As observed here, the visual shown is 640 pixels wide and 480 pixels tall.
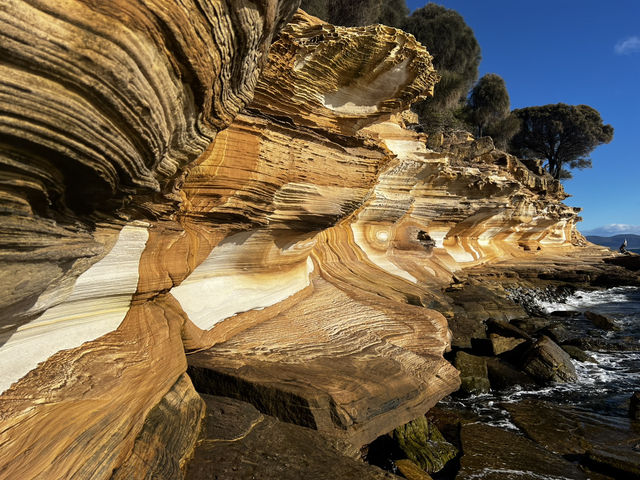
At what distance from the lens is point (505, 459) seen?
12.6 feet

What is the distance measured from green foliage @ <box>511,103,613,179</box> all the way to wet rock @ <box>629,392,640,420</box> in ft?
108

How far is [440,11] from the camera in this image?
25.2 m

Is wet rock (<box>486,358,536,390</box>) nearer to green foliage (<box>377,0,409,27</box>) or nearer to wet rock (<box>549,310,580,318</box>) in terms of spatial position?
wet rock (<box>549,310,580,318</box>)

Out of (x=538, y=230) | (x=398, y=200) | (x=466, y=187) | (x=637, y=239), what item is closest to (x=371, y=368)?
(x=398, y=200)

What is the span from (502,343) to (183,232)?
6058 mm

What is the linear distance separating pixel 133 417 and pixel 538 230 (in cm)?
2182

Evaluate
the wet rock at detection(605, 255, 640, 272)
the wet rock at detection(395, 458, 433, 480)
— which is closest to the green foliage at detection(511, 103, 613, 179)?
the wet rock at detection(605, 255, 640, 272)

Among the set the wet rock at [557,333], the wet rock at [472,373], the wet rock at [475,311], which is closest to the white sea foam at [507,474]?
the wet rock at [472,373]

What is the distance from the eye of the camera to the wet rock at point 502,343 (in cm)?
675

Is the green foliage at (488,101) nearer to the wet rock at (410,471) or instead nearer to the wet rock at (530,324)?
the wet rock at (530,324)

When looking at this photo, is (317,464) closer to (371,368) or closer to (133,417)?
(133,417)

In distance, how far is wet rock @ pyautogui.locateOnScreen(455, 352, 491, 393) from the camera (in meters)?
5.56

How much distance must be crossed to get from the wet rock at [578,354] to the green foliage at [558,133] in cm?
3066

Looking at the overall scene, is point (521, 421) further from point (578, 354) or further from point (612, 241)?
point (612, 241)
